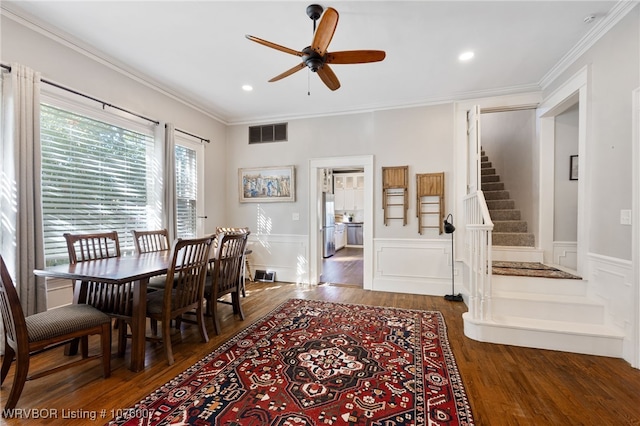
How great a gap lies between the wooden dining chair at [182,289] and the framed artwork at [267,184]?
8.26 ft

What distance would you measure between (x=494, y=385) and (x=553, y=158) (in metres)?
3.16

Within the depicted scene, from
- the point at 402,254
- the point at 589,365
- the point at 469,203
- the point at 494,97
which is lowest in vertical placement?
the point at 589,365

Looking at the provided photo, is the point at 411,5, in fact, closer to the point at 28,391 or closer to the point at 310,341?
the point at 310,341

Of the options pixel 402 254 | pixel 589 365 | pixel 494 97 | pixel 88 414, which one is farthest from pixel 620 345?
pixel 88 414

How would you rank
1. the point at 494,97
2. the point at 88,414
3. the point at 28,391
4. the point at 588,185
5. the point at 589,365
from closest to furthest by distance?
the point at 88,414
the point at 28,391
the point at 589,365
the point at 588,185
the point at 494,97

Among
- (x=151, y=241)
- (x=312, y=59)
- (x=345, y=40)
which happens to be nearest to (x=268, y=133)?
(x=345, y=40)

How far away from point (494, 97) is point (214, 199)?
15.4ft

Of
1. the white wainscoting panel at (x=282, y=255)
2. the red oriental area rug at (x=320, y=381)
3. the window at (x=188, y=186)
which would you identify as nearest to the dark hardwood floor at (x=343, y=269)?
the white wainscoting panel at (x=282, y=255)

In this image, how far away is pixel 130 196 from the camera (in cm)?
349

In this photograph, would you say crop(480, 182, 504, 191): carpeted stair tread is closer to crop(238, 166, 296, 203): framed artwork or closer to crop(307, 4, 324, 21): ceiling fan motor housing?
crop(238, 166, 296, 203): framed artwork

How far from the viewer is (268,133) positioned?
5.02 m

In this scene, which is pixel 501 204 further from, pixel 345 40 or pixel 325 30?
pixel 325 30

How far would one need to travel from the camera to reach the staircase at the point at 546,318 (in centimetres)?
237

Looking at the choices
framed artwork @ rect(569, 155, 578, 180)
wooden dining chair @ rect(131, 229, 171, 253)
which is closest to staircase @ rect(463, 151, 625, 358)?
framed artwork @ rect(569, 155, 578, 180)
